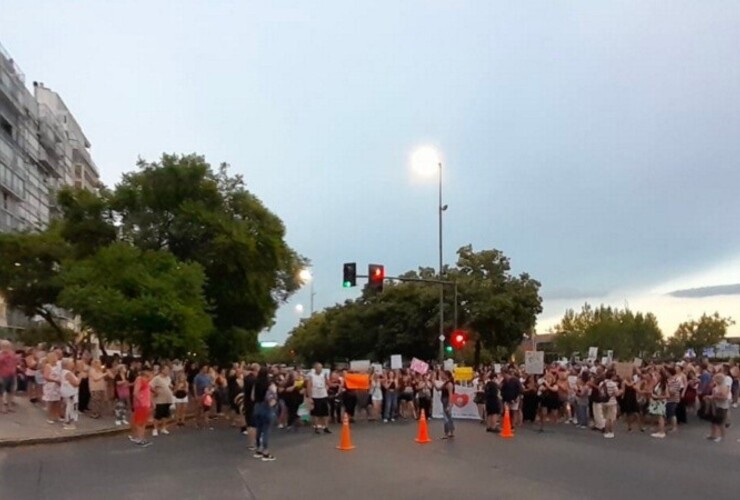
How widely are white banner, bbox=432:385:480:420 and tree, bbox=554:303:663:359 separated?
74.0 meters

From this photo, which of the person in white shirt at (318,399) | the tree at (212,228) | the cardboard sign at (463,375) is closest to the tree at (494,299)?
the tree at (212,228)

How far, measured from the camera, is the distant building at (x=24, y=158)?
206ft

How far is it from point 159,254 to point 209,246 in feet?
11.1

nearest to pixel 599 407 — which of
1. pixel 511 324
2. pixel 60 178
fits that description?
pixel 511 324

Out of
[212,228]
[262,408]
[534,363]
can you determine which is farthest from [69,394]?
[534,363]

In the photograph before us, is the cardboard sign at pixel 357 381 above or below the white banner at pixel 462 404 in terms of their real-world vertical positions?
above

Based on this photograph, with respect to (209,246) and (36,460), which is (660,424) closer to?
(36,460)

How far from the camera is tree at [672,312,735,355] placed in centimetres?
10738

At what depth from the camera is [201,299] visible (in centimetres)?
3016

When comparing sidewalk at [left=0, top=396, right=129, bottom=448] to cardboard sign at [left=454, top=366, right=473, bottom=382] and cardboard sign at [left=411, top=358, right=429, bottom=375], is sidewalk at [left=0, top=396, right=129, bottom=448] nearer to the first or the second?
cardboard sign at [left=411, top=358, right=429, bottom=375]

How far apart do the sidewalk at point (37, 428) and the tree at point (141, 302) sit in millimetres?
4973

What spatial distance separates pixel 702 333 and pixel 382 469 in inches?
4077

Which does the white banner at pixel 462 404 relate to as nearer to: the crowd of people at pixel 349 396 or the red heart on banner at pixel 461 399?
the red heart on banner at pixel 461 399

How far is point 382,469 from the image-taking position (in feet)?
46.3
